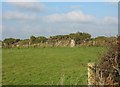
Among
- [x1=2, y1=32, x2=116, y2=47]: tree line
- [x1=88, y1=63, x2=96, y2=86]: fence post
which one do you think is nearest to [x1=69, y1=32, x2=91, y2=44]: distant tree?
[x1=2, y1=32, x2=116, y2=47]: tree line

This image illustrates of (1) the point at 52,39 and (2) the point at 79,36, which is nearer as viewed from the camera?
(1) the point at 52,39

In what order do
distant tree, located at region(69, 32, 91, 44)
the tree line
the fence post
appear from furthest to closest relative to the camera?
distant tree, located at region(69, 32, 91, 44) < the tree line < the fence post

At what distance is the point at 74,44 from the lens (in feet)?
132

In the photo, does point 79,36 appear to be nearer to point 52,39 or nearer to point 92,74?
point 52,39

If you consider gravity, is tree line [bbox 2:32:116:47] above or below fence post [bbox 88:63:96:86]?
above

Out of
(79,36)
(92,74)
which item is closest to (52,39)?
(79,36)

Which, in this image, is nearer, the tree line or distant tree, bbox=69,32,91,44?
the tree line

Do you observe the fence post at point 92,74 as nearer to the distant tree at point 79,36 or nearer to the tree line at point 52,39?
the tree line at point 52,39

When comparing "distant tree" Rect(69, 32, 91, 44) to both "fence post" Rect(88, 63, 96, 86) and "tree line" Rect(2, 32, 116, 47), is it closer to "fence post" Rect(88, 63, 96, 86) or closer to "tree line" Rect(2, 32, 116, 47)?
"tree line" Rect(2, 32, 116, 47)

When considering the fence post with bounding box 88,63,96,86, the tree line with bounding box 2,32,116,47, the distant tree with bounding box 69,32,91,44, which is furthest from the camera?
the distant tree with bounding box 69,32,91,44

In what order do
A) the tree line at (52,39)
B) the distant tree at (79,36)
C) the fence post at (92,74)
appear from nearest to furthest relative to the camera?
1. the fence post at (92,74)
2. the tree line at (52,39)
3. the distant tree at (79,36)

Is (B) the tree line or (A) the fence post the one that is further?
(B) the tree line

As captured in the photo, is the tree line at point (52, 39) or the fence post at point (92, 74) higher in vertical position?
the tree line at point (52, 39)

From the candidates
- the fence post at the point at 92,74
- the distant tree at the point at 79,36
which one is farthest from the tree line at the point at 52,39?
the fence post at the point at 92,74
